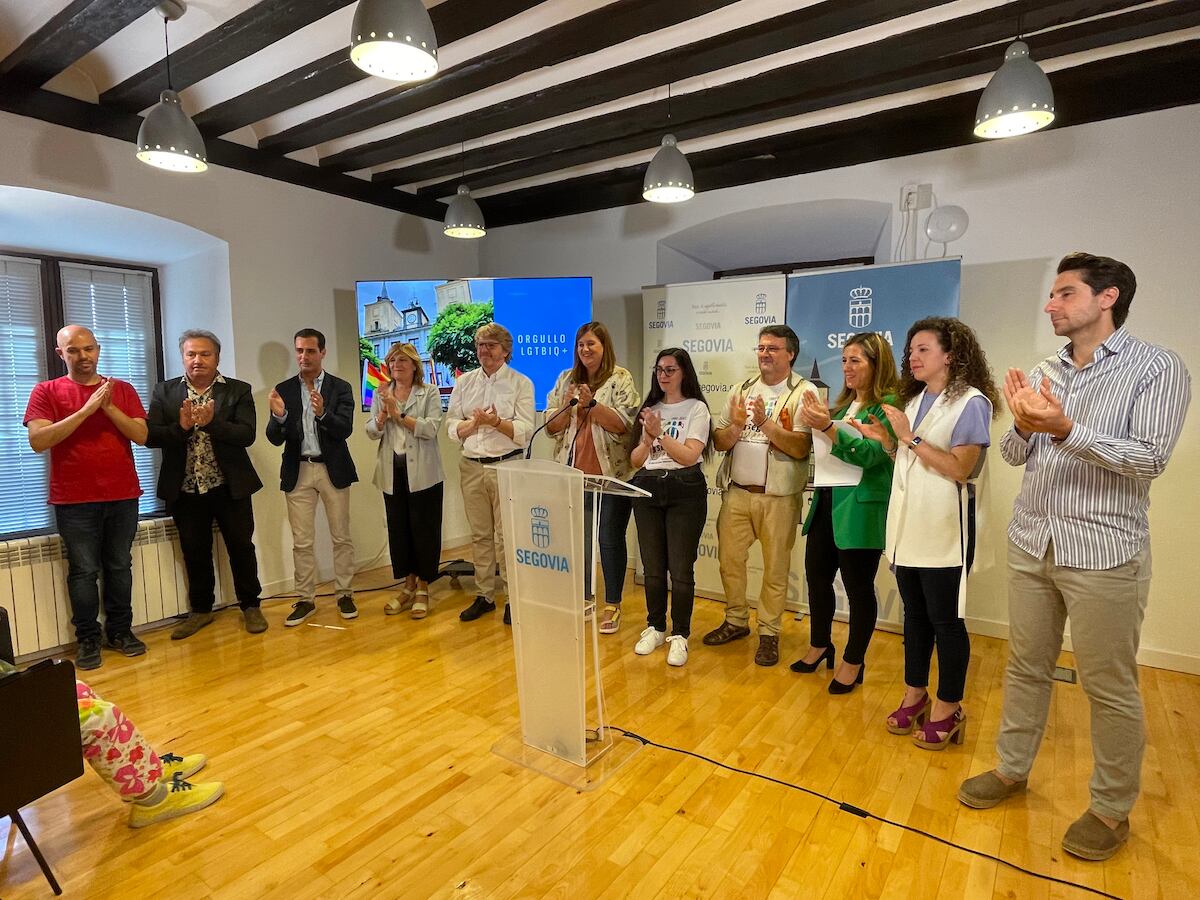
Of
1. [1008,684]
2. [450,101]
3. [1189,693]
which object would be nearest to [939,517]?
[1008,684]

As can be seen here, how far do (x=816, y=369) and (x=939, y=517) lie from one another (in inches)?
69.1

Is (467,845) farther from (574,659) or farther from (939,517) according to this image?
(939,517)

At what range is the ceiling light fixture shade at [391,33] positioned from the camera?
74.5 inches

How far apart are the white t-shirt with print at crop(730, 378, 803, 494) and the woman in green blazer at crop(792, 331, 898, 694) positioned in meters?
0.31

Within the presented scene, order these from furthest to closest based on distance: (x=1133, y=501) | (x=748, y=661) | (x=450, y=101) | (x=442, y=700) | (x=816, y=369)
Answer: (x=816, y=369), (x=450, y=101), (x=748, y=661), (x=442, y=700), (x=1133, y=501)

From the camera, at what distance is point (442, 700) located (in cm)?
293

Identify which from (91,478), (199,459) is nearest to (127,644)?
(91,478)

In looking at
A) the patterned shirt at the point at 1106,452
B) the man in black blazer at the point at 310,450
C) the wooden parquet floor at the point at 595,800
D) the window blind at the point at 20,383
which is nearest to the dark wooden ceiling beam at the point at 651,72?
the man in black blazer at the point at 310,450

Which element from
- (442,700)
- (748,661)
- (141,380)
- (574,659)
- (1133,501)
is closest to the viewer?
(1133,501)

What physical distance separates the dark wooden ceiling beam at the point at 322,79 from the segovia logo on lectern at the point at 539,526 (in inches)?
78.7

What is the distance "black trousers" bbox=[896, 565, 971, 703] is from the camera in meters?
2.34

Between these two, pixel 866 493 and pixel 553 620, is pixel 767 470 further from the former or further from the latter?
pixel 553 620

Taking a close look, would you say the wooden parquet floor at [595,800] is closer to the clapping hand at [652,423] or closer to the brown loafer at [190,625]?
the brown loafer at [190,625]

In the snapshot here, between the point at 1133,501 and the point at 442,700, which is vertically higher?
the point at 1133,501
